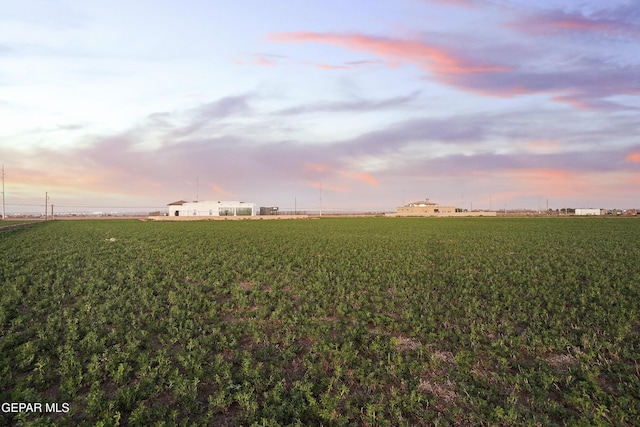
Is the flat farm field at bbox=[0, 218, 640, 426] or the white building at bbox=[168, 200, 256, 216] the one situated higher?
the white building at bbox=[168, 200, 256, 216]

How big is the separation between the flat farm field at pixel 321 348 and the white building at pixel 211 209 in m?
116

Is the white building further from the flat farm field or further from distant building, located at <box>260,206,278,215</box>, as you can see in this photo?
the flat farm field

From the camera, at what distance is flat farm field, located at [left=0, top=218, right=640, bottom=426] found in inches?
322

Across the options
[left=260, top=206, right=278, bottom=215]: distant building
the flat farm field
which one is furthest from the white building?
the flat farm field

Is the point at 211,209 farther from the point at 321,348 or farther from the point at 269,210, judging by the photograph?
the point at 321,348

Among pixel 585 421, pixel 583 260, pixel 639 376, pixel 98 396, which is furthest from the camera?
pixel 583 260

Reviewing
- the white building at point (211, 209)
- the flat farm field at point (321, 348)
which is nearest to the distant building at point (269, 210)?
the white building at point (211, 209)

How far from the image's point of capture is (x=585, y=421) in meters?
7.60

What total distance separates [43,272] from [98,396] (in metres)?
18.5

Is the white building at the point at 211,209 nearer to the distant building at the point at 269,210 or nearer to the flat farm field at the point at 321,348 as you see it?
the distant building at the point at 269,210

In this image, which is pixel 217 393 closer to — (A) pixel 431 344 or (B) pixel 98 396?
(B) pixel 98 396

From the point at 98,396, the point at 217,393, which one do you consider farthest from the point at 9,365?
the point at 217,393

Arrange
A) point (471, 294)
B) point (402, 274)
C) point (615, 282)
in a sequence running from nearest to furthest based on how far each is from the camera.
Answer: point (471, 294), point (615, 282), point (402, 274)

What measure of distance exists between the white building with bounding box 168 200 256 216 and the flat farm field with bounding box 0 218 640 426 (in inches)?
4568
